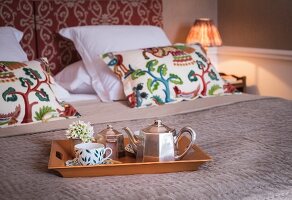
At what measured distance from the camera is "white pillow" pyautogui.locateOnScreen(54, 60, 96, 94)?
264 cm

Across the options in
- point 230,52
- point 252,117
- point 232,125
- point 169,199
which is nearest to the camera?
point 169,199

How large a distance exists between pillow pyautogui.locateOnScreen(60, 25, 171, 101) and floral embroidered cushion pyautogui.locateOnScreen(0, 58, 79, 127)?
468 millimetres

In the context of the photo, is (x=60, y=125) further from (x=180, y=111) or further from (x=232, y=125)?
(x=232, y=125)

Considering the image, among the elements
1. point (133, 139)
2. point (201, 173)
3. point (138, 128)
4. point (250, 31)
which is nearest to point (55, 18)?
point (138, 128)

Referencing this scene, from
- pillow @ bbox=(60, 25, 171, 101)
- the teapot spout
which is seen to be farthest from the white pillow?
the teapot spout

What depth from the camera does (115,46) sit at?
270cm

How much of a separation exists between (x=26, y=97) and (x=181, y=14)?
1.81 m

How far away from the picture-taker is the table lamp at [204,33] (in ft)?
10.8

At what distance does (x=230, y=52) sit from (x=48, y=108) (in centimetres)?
196

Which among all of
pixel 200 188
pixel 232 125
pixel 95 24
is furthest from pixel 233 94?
pixel 200 188

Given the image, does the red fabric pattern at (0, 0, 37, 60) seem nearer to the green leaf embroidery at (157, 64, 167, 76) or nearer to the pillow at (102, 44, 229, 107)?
the pillow at (102, 44, 229, 107)

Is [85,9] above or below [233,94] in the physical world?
above

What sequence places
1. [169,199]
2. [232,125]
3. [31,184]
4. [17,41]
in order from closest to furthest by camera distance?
[169,199] < [31,184] < [232,125] < [17,41]

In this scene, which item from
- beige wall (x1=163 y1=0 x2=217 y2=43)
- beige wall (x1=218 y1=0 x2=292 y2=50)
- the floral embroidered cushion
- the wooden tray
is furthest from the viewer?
beige wall (x1=163 y1=0 x2=217 y2=43)
